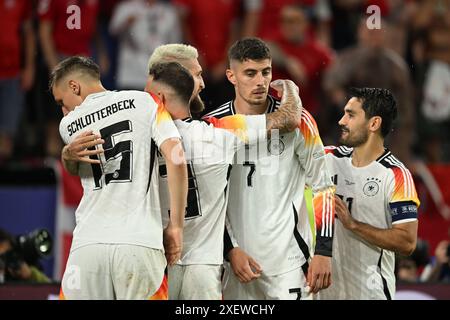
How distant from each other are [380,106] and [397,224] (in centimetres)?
74

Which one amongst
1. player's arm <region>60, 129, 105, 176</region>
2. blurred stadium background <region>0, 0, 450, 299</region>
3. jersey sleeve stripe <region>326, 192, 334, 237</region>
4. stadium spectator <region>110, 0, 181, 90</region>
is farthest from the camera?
stadium spectator <region>110, 0, 181, 90</region>

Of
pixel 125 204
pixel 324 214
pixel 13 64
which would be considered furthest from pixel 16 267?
pixel 13 64

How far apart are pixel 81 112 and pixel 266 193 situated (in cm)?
121

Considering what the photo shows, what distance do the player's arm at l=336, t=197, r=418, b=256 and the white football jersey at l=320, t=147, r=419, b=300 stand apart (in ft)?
0.38

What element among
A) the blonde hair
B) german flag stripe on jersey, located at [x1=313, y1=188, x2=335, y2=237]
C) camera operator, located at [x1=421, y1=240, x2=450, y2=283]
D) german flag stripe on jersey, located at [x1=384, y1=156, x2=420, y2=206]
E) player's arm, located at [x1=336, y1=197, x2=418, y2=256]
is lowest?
camera operator, located at [x1=421, y1=240, x2=450, y2=283]

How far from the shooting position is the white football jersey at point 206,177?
6438mm

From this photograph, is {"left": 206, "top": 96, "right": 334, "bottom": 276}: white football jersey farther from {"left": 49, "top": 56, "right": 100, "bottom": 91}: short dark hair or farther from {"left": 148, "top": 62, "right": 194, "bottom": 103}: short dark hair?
{"left": 49, "top": 56, "right": 100, "bottom": 91}: short dark hair

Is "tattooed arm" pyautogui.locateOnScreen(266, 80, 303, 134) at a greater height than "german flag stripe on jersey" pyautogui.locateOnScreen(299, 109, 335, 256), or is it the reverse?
"tattooed arm" pyautogui.locateOnScreen(266, 80, 303, 134)

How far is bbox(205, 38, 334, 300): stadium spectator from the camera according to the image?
661 centimetres

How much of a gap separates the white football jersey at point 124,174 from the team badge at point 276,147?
2.40 ft

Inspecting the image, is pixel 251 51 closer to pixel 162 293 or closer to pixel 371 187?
pixel 371 187

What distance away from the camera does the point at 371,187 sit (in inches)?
274

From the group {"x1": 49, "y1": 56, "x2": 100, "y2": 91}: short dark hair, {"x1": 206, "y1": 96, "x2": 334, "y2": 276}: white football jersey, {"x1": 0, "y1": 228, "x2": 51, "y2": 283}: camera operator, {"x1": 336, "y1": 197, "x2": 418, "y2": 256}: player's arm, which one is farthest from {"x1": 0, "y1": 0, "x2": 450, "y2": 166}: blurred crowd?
{"x1": 49, "y1": 56, "x2": 100, "y2": 91}: short dark hair
